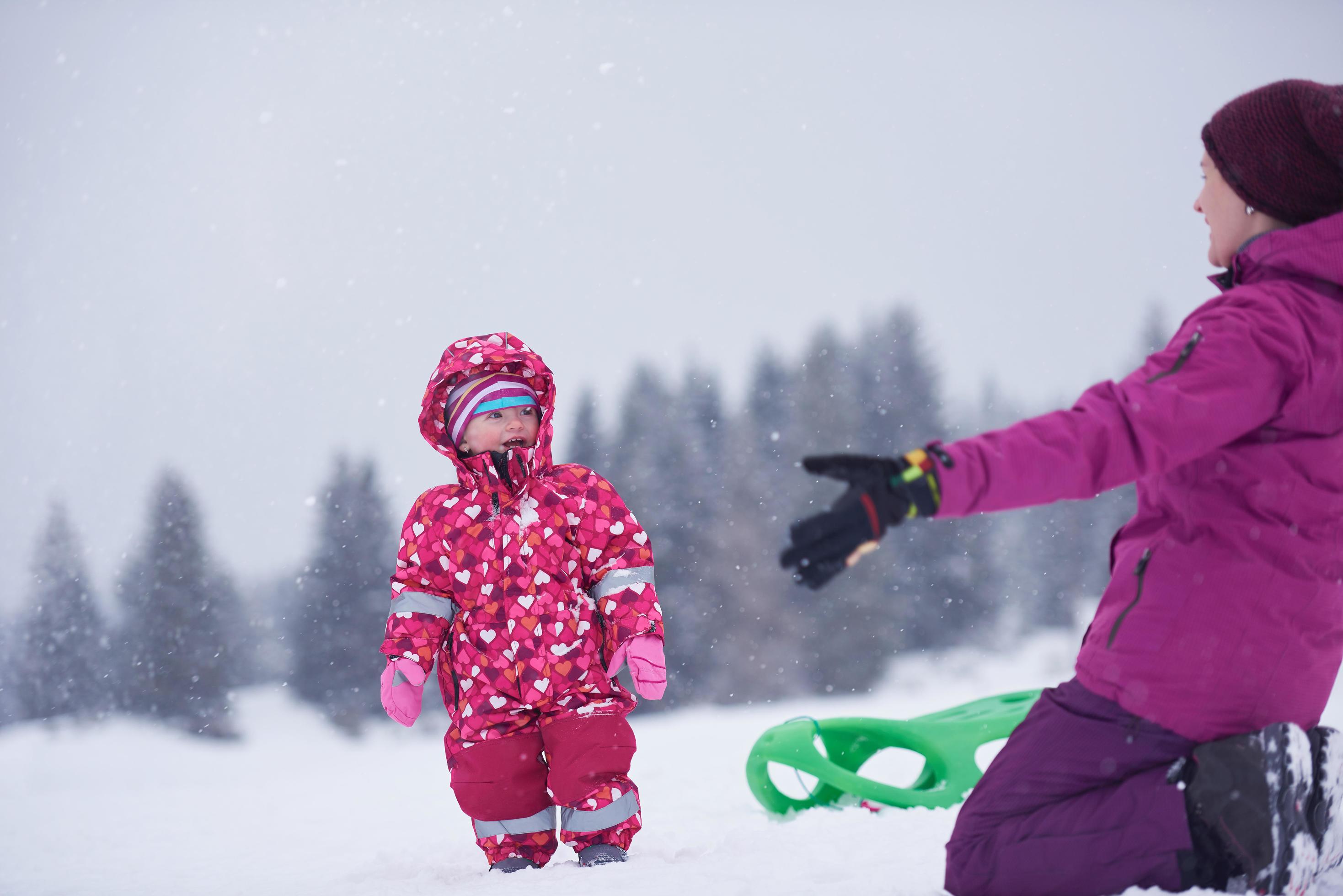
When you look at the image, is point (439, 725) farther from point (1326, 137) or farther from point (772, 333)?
point (1326, 137)

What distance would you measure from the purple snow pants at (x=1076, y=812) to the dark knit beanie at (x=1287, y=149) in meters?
1.08

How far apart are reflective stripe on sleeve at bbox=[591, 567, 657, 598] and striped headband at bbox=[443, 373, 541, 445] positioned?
0.71 metres

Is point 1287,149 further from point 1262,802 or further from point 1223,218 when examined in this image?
point 1262,802

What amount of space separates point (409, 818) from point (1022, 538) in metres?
15.2

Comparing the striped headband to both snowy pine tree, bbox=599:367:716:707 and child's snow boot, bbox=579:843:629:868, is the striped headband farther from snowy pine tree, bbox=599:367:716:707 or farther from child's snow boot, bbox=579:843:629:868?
snowy pine tree, bbox=599:367:716:707

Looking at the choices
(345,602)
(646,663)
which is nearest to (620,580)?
(646,663)

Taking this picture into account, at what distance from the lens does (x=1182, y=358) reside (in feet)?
5.49

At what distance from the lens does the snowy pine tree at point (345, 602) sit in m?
14.4

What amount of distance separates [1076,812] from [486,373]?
2.31 m

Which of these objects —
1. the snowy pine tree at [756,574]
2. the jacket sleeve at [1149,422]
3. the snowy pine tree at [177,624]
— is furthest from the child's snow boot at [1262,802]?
the snowy pine tree at [177,624]

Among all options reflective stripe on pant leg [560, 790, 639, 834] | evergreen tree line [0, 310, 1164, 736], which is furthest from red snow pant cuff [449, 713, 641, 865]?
evergreen tree line [0, 310, 1164, 736]

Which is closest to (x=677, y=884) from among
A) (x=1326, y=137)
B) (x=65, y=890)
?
(x=1326, y=137)

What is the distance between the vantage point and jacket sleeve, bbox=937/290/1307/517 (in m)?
1.55

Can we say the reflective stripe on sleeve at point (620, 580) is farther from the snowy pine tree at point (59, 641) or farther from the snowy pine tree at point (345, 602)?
the snowy pine tree at point (59, 641)
